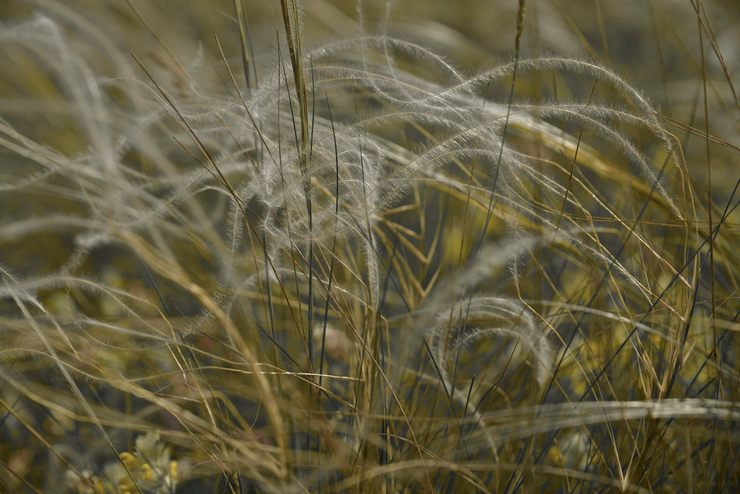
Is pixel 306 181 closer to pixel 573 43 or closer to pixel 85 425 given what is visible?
pixel 85 425

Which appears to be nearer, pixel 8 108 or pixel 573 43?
pixel 8 108

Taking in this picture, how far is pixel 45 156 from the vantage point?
988 mm

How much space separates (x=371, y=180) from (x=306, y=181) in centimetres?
6

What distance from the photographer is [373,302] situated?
736 millimetres

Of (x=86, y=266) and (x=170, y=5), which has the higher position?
(x=170, y=5)

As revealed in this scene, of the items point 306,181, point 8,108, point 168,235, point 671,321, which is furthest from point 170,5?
point 671,321

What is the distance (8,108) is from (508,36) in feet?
3.01

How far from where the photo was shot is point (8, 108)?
4.30 ft

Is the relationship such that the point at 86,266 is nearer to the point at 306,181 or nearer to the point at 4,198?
the point at 4,198

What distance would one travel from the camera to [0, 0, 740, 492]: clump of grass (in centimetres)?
71

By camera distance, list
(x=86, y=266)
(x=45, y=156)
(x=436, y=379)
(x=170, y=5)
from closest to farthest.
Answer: (x=436, y=379), (x=45, y=156), (x=86, y=266), (x=170, y=5)

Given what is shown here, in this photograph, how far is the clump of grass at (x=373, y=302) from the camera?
28.1 inches

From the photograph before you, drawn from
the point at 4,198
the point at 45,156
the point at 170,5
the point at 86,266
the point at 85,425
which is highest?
the point at 170,5

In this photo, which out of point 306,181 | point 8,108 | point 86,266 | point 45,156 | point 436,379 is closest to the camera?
point 306,181
